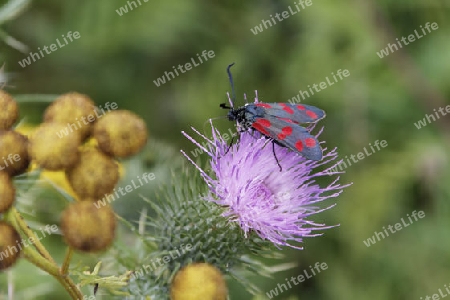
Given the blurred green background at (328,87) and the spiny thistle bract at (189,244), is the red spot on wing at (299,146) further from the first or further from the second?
the blurred green background at (328,87)

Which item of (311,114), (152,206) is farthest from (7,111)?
(311,114)

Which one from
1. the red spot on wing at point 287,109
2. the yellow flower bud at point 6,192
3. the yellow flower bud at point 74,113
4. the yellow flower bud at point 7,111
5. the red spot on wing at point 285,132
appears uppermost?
the yellow flower bud at point 7,111

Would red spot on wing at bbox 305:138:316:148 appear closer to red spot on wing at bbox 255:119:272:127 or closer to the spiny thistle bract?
red spot on wing at bbox 255:119:272:127

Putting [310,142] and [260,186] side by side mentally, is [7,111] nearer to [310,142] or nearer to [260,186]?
[260,186]

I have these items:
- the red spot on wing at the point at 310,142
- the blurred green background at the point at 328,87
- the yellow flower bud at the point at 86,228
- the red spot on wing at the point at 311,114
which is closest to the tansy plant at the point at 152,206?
the yellow flower bud at the point at 86,228

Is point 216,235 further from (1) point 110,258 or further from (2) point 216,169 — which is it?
(1) point 110,258

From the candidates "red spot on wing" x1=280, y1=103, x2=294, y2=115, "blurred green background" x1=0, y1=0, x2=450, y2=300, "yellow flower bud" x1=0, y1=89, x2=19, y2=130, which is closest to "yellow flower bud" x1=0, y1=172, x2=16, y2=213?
"yellow flower bud" x1=0, y1=89, x2=19, y2=130

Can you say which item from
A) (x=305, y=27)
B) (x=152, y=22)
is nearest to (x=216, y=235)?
(x=152, y=22)
